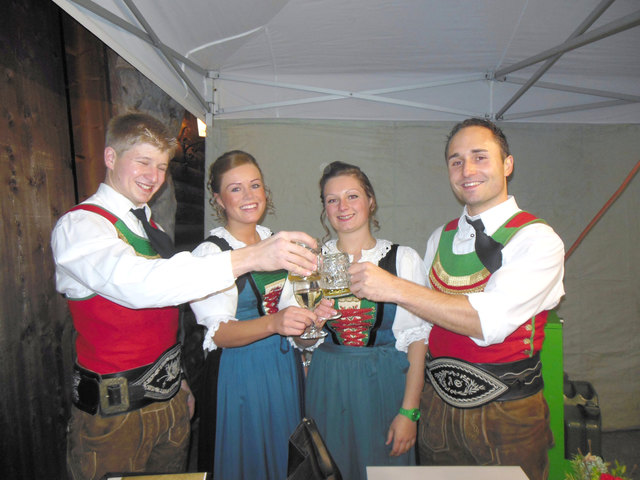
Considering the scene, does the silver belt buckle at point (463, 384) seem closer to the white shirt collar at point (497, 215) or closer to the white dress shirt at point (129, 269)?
the white shirt collar at point (497, 215)

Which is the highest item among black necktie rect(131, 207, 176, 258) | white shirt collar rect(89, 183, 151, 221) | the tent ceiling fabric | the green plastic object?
the tent ceiling fabric

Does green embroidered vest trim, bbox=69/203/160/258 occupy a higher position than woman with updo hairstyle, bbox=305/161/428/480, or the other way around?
green embroidered vest trim, bbox=69/203/160/258

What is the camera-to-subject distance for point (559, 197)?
11.4ft

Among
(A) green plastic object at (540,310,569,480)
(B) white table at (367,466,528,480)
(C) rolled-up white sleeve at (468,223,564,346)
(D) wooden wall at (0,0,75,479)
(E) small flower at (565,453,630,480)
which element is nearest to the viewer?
(B) white table at (367,466,528,480)

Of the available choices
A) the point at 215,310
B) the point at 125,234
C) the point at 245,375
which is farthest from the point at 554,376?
the point at 125,234

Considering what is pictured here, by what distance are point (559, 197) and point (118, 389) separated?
12.7ft

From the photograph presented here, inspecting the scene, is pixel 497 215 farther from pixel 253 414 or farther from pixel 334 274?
pixel 253 414

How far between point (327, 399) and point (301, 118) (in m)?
2.51

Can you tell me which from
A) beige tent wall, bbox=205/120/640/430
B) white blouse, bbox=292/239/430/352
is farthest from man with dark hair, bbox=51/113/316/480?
beige tent wall, bbox=205/120/640/430

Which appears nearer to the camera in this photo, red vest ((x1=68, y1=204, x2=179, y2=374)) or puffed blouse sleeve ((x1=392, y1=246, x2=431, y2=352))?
red vest ((x1=68, y1=204, x2=179, y2=374))

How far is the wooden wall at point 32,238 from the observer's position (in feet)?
5.08

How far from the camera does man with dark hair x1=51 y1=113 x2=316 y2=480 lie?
3.88 feet

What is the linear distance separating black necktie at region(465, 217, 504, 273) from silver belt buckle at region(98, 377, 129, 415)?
60.4 inches

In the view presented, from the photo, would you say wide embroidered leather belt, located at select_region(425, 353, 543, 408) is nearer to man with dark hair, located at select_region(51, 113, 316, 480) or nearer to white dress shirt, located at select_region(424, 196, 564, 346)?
white dress shirt, located at select_region(424, 196, 564, 346)
